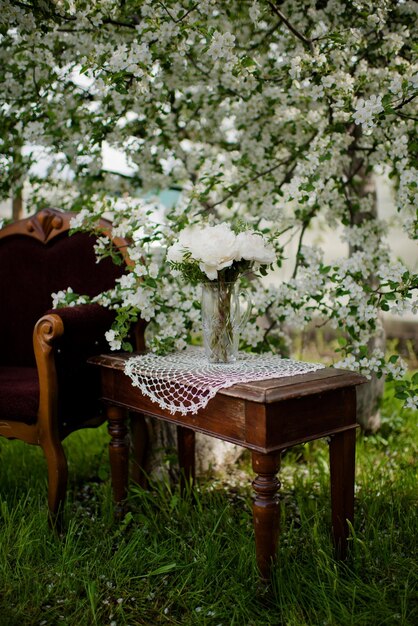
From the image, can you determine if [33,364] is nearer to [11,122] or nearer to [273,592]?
[11,122]

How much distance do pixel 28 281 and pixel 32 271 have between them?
0.19 feet

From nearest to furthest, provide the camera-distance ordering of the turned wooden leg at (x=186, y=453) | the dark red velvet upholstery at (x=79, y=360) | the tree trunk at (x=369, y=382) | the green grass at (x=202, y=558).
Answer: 1. the green grass at (x=202, y=558)
2. the dark red velvet upholstery at (x=79, y=360)
3. the turned wooden leg at (x=186, y=453)
4. the tree trunk at (x=369, y=382)

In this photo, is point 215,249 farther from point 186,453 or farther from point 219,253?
point 186,453

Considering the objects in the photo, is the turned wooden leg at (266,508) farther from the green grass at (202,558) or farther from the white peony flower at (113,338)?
the white peony flower at (113,338)

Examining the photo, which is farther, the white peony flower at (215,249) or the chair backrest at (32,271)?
the chair backrest at (32,271)

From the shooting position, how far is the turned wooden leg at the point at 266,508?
169 centimetres

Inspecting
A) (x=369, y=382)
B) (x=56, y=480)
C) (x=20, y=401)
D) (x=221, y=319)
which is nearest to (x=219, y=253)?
(x=221, y=319)

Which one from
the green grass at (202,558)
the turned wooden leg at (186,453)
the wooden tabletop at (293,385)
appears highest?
the wooden tabletop at (293,385)

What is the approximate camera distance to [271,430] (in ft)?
5.45

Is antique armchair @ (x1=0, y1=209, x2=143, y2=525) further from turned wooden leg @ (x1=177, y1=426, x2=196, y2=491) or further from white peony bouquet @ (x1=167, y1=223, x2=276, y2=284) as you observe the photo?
white peony bouquet @ (x1=167, y1=223, x2=276, y2=284)

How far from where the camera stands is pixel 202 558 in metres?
2.03

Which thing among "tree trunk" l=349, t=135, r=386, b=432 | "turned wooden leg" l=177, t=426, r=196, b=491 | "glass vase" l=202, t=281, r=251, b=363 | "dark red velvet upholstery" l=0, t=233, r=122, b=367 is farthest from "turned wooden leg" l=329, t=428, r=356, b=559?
"dark red velvet upholstery" l=0, t=233, r=122, b=367

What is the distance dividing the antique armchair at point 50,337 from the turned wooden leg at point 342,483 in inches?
40.5

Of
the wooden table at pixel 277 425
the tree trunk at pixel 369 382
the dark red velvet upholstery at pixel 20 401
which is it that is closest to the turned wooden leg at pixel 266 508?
→ the wooden table at pixel 277 425
